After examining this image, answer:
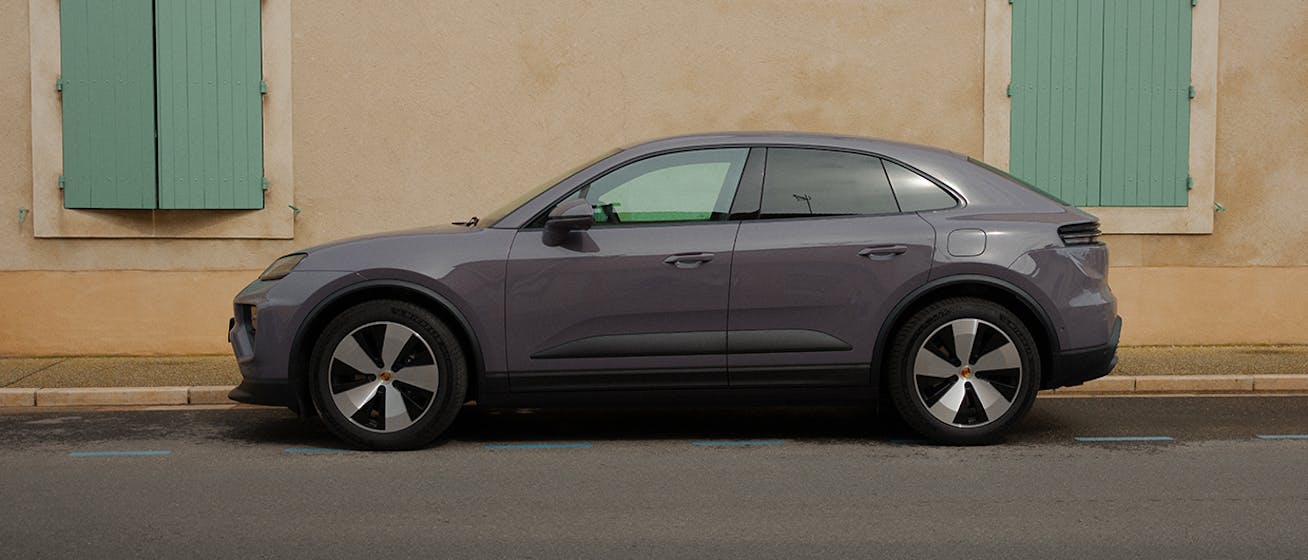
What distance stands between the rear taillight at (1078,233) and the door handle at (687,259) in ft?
5.88

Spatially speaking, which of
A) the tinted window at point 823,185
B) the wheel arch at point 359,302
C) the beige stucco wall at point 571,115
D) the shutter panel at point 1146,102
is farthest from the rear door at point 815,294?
the shutter panel at point 1146,102

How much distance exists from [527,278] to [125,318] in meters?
5.52

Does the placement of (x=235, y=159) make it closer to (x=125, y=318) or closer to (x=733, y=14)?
(x=125, y=318)

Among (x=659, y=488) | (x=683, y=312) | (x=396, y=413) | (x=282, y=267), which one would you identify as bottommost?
(x=659, y=488)

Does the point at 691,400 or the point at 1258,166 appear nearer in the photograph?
the point at 691,400

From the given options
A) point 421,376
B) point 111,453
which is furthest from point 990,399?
point 111,453

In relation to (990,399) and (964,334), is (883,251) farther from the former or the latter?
(990,399)

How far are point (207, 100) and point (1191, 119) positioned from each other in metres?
7.84

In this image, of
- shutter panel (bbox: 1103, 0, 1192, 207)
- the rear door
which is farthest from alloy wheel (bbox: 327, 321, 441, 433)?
shutter panel (bbox: 1103, 0, 1192, 207)

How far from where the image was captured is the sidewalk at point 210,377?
30.1 ft

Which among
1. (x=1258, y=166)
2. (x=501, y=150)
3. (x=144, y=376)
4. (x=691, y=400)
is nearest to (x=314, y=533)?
(x=691, y=400)

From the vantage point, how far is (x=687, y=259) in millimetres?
7180

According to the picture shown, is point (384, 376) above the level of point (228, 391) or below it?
above

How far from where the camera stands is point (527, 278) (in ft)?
23.5
